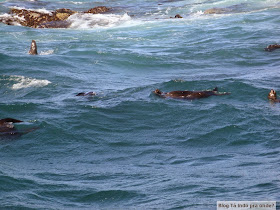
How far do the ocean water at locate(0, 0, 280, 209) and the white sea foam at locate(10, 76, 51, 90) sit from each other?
0.06m

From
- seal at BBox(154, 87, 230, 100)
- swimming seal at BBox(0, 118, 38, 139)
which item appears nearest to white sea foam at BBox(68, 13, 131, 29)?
seal at BBox(154, 87, 230, 100)

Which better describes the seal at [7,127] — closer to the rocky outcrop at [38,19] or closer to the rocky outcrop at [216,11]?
the rocky outcrop at [38,19]

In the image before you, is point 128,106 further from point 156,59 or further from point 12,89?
point 156,59

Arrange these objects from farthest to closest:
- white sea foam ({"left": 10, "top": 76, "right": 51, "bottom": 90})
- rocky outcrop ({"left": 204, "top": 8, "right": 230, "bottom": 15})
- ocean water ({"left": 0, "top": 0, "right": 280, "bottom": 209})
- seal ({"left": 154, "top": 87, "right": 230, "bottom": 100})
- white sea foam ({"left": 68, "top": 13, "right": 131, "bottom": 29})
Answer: rocky outcrop ({"left": 204, "top": 8, "right": 230, "bottom": 15}) → white sea foam ({"left": 68, "top": 13, "right": 131, "bottom": 29}) → white sea foam ({"left": 10, "top": 76, "right": 51, "bottom": 90}) → seal ({"left": 154, "top": 87, "right": 230, "bottom": 100}) → ocean water ({"left": 0, "top": 0, "right": 280, "bottom": 209})

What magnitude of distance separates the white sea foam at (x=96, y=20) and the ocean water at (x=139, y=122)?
4.98 metres

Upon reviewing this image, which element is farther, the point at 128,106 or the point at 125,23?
the point at 125,23

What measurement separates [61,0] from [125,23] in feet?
54.4

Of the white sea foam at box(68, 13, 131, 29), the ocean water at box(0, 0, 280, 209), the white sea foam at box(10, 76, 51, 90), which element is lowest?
the ocean water at box(0, 0, 280, 209)

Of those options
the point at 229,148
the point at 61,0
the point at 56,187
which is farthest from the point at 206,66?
the point at 61,0

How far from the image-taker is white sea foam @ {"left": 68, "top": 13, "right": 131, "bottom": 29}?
29.8 meters

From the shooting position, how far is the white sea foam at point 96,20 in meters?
29.8

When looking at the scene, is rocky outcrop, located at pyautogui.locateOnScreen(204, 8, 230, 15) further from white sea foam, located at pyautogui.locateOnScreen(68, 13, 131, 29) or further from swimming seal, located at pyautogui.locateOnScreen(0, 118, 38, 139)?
swimming seal, located at pyautogui.locateOnScreen(0, 118, 38, 139)

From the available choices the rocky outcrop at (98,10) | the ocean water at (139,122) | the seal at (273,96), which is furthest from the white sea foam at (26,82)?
the rocky outcrop at (98,10)

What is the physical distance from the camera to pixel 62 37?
2531 centimetres
